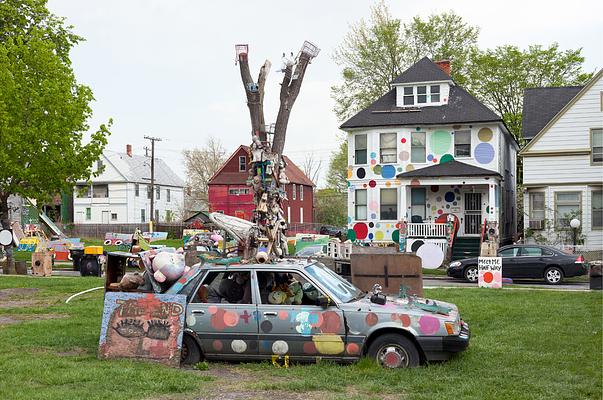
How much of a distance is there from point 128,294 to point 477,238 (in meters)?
24.9

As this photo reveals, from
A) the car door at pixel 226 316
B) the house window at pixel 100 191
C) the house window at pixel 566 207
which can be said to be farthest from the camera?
the house window at pixel 100 191

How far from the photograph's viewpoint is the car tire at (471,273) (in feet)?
80.0

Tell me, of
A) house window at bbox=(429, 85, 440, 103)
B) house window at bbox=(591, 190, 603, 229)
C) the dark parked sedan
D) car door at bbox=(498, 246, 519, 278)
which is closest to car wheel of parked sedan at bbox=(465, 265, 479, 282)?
the dark parked sedan

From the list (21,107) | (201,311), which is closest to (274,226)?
(201,311)

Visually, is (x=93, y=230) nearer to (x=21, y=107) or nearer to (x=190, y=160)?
(x=190, y=160)

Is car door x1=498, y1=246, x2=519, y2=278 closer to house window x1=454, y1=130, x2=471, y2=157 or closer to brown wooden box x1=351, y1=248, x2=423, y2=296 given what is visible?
house window x1=454, y1=130, x2=471, y2=157

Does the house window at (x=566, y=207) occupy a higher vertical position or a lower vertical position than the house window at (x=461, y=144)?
lower

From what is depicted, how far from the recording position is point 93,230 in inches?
2463

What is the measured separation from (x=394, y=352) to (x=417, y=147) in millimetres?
25899

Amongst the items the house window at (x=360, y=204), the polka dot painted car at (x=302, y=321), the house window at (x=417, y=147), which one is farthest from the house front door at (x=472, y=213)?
the polka dot painted car at (x=302, y=321)

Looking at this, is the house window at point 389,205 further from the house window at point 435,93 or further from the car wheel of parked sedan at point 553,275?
the car wheel of parked sedan at point 553,275

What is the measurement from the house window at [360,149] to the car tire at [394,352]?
1030 inches

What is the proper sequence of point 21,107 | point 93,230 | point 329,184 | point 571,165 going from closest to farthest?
point 21,107, point 571,165, point 93,230, point 329,184

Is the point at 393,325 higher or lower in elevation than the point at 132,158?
lower
